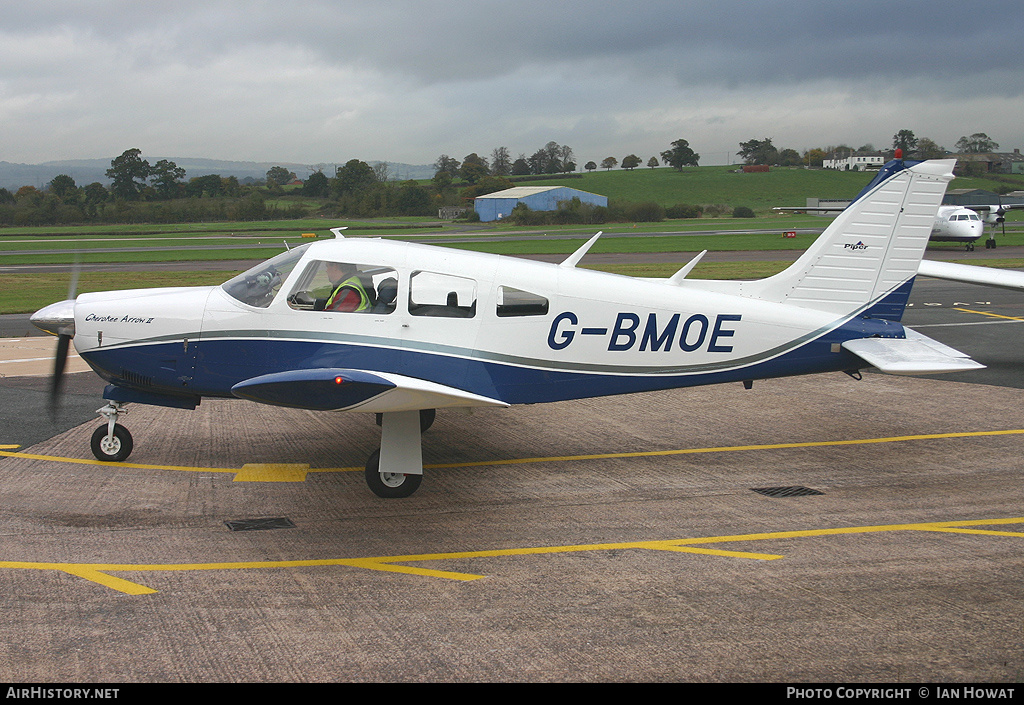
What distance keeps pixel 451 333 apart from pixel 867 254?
206 inches

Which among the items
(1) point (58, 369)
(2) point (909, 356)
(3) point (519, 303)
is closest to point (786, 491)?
(2) point (909, 356)

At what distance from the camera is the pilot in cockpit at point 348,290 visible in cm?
861

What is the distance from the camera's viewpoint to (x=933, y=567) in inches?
256

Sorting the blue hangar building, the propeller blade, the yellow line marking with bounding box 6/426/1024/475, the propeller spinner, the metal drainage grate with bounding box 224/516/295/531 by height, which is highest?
the blue hangar building

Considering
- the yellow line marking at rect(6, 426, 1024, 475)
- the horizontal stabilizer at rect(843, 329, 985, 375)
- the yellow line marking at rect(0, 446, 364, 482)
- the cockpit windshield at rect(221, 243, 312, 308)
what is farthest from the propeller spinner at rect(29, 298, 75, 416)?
the horizontal stabilizer at rect(843, 329, 985, 375)

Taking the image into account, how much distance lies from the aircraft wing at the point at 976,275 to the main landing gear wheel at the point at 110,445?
1471 cm

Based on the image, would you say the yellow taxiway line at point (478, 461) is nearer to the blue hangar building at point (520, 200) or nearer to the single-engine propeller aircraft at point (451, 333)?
the single-engine propeller aircraft at point (451, 333)

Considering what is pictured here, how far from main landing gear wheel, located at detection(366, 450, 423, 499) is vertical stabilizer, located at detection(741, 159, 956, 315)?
184 inches

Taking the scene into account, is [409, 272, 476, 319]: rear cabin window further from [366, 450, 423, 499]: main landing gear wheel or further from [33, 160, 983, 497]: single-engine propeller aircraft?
[366, 450, 423, 499]: main landing gear wheel

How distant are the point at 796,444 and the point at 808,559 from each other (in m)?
3.99

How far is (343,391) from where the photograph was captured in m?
7.63

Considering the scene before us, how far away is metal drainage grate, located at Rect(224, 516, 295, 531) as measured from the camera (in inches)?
294

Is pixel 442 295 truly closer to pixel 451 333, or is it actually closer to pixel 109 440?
pixel 451 333

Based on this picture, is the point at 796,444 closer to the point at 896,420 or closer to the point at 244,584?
the point at 896,420
